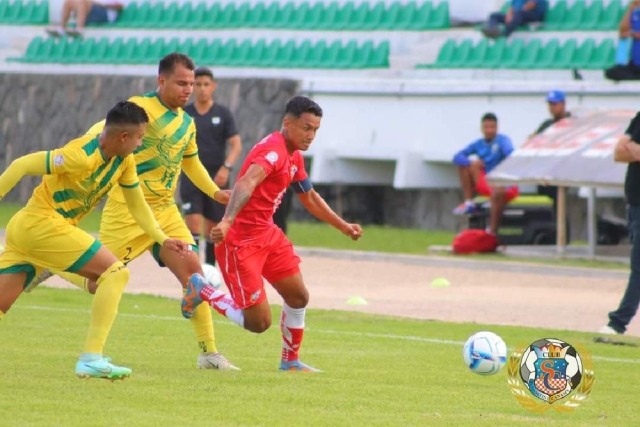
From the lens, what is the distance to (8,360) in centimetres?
932

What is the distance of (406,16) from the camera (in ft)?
89.9

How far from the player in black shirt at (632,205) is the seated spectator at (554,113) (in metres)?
8.48

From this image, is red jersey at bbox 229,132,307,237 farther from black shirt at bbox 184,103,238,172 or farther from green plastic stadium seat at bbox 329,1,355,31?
green plastic stadium seat at bbox 329,1,355,31

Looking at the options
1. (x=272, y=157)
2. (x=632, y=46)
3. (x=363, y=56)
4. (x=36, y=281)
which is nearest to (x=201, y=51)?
(x=363, y=56)

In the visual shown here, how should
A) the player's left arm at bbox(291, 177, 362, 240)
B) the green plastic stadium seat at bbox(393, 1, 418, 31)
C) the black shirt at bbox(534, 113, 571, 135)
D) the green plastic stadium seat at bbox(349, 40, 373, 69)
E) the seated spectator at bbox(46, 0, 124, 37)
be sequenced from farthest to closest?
the seated spectator at bbox(46, 0, 124, 37)
the green plastic stadium seat at bbox(393, 1, 418, 31)
the green plastic stadium seat at bbox(349, 40, 373, 69)
the black shirt at bbox(534, 113, 571, 135)
the player's left arm at bbox(291, 177, 362, 240)

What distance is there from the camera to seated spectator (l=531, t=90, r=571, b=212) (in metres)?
20.3

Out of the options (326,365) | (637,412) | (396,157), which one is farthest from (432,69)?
(637,412)

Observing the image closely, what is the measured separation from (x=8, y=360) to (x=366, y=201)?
55.5ft

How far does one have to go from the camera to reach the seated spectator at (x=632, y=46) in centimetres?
2152

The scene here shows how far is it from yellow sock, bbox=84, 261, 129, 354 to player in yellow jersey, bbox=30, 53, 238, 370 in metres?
1.10

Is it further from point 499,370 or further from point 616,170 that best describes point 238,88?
point 499,370

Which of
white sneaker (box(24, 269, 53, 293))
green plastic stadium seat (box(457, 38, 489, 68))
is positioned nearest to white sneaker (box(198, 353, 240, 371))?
white sneaker (box(24, 269, 53, 293))

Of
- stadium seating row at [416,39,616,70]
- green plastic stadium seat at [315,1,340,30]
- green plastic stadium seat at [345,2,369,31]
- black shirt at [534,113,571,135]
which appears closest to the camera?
black shirt at [534,113,571,135]

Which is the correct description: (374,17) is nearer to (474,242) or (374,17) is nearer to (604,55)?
(604,55)
